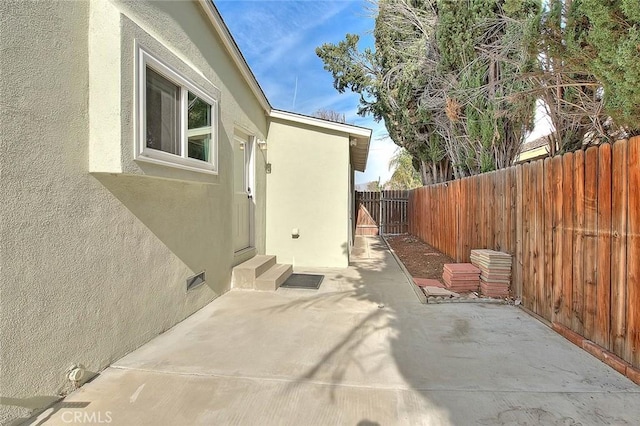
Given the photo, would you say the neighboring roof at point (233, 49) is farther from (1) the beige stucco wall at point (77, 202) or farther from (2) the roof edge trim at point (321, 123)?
(1) the beige stucco wall at point (77, 202)

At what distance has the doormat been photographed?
19.9 ft

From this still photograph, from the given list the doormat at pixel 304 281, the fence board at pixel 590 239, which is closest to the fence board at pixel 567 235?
the fence board at pixel 590 239

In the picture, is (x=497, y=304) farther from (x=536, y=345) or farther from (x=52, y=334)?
(x=52, y=334)

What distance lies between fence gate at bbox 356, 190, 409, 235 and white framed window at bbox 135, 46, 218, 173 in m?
12.6

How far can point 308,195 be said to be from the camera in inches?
305

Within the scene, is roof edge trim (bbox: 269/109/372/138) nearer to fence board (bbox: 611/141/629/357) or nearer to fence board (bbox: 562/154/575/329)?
fence board (bbox: 562/154/575/329)

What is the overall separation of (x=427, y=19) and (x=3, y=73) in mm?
11801

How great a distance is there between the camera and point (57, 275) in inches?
99.0

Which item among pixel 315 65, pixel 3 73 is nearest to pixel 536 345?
pixel 3 73

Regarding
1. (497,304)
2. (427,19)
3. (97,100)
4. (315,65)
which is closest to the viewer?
(97,100)

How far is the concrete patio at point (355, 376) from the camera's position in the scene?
2434mm

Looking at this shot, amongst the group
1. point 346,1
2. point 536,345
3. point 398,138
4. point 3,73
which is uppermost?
point 346,1

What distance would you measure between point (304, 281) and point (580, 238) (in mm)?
4252

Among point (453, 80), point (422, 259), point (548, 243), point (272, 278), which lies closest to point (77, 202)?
point (272, 278)
